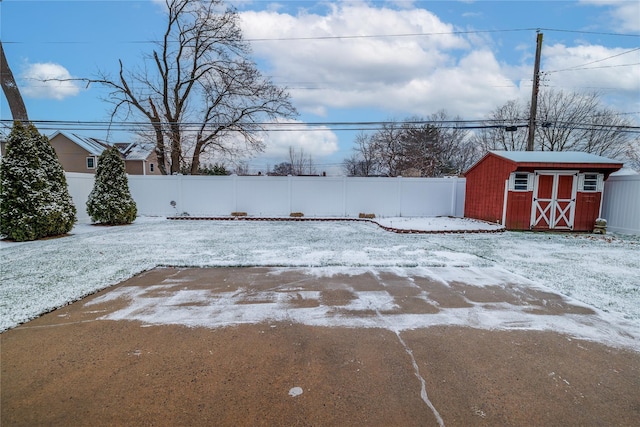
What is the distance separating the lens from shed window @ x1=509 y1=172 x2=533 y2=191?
34.0ft

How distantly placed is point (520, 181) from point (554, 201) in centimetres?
132

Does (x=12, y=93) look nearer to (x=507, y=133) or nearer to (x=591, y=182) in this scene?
(x=591, y=182)

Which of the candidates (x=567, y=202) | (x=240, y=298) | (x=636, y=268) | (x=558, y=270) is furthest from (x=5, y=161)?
(x=567, y=202)

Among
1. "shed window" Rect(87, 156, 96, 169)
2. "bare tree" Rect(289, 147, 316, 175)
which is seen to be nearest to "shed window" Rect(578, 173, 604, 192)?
"bare tree" Rect(289, 147, 316, 175)

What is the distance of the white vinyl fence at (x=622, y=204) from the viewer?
9766 mm

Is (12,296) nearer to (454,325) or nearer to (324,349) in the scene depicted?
(324,349)

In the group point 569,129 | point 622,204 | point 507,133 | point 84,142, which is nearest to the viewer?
point 622,204

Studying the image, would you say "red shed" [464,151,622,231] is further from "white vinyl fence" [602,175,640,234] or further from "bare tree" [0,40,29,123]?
"bare tree" [0,40,29,123]

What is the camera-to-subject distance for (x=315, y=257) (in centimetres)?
600

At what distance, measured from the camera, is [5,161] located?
24.7ft

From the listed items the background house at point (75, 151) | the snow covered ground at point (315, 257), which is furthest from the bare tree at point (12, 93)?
the background house at point (75, 151)

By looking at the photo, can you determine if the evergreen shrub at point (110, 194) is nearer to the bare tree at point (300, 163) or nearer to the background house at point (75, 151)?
the background house at point (75, 151)

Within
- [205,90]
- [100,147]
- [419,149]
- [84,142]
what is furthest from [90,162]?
[419,149]

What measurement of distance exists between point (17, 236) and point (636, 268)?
512 inches
